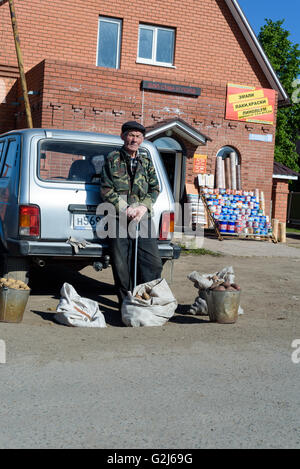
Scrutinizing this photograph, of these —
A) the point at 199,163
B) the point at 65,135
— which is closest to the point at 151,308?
the point at 65,135

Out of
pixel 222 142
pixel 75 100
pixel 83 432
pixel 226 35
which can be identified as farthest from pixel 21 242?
pixel 226 35

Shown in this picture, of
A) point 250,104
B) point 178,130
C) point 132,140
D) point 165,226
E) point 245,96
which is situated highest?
point 245,96

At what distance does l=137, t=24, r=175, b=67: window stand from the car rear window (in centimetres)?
1258

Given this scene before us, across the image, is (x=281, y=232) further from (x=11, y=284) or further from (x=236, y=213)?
(x=11, y=284)

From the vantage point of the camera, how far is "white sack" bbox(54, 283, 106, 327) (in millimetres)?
5509

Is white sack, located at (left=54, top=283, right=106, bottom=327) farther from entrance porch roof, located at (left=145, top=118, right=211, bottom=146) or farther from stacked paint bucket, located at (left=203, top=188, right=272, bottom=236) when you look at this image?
entrance porch roof, located at (left=145, top=118, right=211, bottom=146)

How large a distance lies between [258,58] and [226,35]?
137 cm

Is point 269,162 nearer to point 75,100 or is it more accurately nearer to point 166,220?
point 75,100

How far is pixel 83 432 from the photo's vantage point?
2.98m

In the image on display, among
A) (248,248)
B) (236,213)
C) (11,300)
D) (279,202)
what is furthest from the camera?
(279,202)

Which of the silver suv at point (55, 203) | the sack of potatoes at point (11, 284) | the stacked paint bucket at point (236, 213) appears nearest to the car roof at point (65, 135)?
the silver suv at point (55, 203)

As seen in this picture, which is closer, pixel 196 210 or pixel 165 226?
pixel 165 226

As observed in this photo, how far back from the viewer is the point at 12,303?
543 cm

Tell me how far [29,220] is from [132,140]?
4.80 ft
